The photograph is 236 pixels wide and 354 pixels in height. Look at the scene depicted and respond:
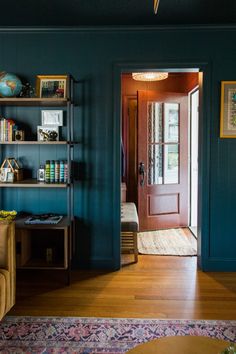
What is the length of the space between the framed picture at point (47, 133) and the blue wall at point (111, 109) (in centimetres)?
25

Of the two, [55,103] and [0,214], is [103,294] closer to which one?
[0,214]

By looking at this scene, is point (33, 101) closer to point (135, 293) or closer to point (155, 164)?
point (135, 293)

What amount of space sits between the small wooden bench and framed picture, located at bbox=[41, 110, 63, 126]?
1.31 metres

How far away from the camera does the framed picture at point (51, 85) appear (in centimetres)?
347

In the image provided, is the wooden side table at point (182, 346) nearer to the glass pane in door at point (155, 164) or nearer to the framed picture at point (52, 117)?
the framed picture at point (52, 117)

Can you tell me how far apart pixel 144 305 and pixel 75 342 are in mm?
736

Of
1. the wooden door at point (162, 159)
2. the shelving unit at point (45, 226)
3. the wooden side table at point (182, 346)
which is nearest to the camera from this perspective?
the wooden side table at point (182, 346)

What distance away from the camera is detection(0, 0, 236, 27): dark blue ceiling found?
122 inches

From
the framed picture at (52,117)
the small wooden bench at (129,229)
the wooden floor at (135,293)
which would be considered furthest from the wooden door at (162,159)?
the framed picture at (52,117)

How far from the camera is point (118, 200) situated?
12.2 feet

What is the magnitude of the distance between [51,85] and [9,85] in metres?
0.40

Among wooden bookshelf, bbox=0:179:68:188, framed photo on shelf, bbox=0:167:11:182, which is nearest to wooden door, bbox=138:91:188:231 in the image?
wooden bookshelf, bbox=0:179:68:188

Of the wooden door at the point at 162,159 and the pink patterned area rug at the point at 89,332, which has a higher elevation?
the wooden door at the point at 162,159

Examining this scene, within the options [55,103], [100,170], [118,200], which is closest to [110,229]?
A: [118,200]
